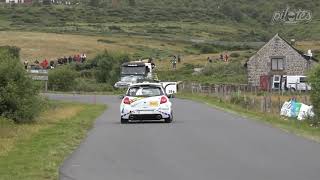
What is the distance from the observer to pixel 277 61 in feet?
266

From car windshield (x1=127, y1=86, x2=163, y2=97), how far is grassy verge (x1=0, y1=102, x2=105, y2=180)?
203cm

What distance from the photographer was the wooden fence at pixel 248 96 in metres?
38.8

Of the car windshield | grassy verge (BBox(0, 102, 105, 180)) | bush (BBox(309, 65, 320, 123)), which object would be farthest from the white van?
grassy verge (BBox(0, 102, 105, 180))

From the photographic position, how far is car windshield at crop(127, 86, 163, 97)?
92.3 feet

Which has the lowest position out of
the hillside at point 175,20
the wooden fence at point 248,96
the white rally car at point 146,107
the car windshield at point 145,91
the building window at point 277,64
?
the wooden fence at point 248,96

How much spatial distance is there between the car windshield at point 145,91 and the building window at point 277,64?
53.7 metres

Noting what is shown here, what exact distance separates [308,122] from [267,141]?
8.89 m

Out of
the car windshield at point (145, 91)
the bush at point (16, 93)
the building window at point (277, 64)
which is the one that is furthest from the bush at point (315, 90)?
the building window at point (277, 64)

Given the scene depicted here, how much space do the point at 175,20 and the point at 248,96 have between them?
124m

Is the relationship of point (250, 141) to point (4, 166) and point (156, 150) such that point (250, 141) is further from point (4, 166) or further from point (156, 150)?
point (4, 166)

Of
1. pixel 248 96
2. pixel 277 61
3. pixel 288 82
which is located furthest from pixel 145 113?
pixel 277 61

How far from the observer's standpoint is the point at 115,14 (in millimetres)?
180750

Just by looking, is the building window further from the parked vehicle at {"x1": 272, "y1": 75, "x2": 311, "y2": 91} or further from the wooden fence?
the wooden fence

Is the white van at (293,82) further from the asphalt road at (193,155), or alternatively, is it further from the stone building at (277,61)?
the asphalt road at (193,155)
